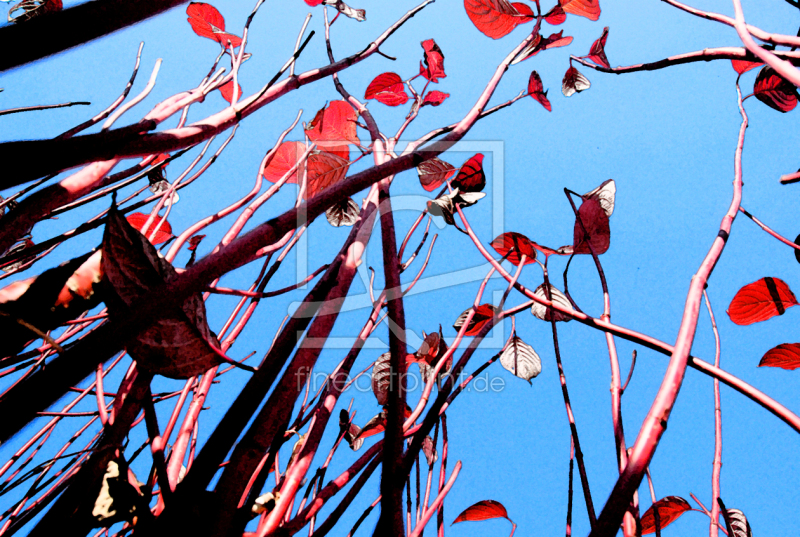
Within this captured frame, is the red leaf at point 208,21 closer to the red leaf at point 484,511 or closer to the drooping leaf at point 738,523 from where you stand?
the red leaf at point 484,511

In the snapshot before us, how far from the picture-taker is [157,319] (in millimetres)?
260

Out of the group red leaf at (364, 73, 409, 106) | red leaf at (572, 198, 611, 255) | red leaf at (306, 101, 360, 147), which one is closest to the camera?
red leaf at (572, 198, 611, 255)

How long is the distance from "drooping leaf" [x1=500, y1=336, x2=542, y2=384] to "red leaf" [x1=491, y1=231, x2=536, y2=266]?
13 cm

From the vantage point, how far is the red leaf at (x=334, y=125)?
68cm

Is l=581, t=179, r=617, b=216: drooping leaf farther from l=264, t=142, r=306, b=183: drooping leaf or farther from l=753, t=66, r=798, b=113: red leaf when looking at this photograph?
l=264, t=142, r=306, b=183: drooping leaf

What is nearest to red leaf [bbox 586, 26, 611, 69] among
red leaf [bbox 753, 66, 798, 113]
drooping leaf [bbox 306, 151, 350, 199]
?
red leaf [bbox 753, 66, 798, 113]

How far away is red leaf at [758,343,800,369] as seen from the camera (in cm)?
48

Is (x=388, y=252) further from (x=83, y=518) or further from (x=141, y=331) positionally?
(x=83, y=518)

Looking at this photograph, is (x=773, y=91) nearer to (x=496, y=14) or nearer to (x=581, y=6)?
(x=581, y=6)

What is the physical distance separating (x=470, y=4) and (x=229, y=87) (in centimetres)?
51

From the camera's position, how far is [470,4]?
25.4 inches

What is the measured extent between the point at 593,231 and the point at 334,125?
46cm

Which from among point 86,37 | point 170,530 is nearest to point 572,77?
point 86,37

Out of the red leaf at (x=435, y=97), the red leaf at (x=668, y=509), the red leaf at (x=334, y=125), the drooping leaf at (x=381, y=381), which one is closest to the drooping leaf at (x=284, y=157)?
the red leaf at (x=334, y=125)
